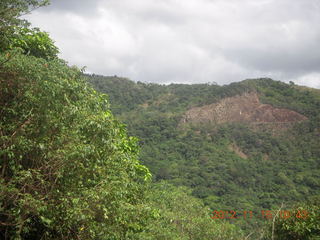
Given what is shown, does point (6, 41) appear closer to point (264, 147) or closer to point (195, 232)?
point (195, 232)

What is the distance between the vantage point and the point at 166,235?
853 cm

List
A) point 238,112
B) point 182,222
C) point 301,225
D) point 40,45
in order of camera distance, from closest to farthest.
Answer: point 40,45, point 182,222, point 301,225, point 238,112

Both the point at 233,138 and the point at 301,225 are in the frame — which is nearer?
the point at 301,225

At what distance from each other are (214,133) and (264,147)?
7.79 metres

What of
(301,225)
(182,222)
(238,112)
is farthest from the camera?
(238,112)

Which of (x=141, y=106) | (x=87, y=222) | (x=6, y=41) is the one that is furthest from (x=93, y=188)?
(x=141, y=106)

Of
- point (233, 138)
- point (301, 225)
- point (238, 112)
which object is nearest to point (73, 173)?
point (301, 225)

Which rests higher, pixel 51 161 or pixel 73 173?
pixel 51 161

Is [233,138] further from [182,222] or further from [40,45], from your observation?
[40,45]

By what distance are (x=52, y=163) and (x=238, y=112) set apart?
52.0 metres

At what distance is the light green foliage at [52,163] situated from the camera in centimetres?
488

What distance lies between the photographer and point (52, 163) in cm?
532

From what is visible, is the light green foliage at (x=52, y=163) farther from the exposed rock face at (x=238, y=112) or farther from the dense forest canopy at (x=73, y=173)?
the exposed rock face at (x=238, y=112)

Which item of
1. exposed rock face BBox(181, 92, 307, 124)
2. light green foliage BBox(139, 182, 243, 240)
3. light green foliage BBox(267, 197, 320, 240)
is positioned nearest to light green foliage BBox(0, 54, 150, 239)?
light green foliage BBox(139, 182, 243, 240)
